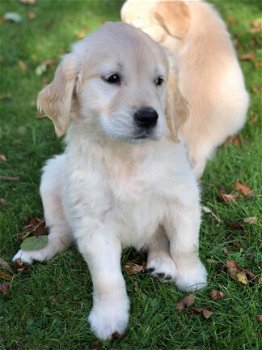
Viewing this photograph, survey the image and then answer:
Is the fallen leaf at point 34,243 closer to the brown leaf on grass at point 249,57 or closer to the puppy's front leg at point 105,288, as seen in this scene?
the puppy's front leg at point 105,288

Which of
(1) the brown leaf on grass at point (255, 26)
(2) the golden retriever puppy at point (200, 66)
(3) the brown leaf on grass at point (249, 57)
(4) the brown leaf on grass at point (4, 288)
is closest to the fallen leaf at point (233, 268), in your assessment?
(2) the golden retriever puppy at point (200, 66)

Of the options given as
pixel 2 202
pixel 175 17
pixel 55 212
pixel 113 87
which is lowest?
pixel 2 202

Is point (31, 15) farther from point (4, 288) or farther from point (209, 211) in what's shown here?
point (4, 288)

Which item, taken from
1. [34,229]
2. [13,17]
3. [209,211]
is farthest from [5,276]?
[13,17]

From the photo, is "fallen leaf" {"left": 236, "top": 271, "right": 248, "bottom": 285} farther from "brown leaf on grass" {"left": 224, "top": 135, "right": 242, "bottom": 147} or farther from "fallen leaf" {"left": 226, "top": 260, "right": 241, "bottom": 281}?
"brown leaf on grass" {"left": 224, "top": 135, "right": 242, "bottom": 147}


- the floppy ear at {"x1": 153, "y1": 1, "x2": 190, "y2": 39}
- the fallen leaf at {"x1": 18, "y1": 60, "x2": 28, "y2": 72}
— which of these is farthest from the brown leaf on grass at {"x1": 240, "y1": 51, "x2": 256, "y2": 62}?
the fallen leaf at {"x1": 18, "y1": 60, "x2": 28, "y2": 72}

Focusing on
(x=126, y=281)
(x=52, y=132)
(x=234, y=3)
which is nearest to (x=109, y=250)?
(x=126, y=281)
